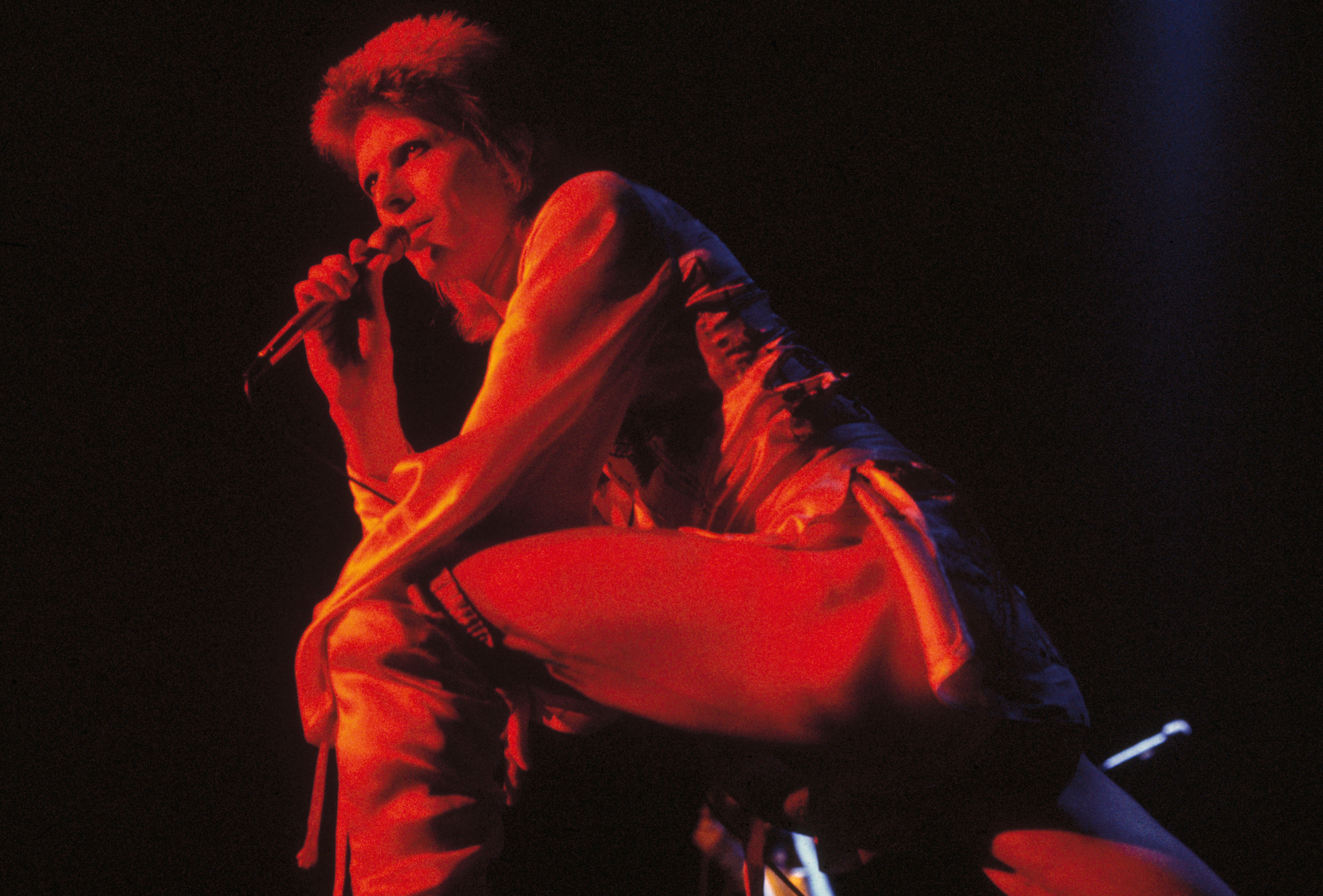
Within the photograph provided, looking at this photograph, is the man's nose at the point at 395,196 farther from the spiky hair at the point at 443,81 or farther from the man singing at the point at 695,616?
the man singing at the point at 695,616

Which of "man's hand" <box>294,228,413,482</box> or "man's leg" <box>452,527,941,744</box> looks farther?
"man's hand" <box>294,228,413,482</box>

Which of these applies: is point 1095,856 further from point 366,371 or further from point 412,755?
point 366,371

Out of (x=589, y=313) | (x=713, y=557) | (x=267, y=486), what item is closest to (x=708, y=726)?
(x=713, y=557)

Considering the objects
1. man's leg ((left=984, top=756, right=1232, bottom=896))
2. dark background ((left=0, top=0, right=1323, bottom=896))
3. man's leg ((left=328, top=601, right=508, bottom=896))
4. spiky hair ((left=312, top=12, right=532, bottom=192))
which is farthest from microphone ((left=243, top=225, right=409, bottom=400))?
man's leg ((left=984, top=756, right=1232, bottom=896))

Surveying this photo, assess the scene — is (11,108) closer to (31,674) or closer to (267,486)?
(267,486)

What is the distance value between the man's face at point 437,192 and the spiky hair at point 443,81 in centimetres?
2

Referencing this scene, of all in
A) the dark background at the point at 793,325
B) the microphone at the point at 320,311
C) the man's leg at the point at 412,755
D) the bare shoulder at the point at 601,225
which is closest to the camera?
the man's leg at the point at 412,755

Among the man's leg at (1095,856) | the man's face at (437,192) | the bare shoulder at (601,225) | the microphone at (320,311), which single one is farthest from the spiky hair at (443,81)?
the man's leg at (1095,856)

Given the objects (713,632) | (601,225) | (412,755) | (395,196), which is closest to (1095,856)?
(713,632)

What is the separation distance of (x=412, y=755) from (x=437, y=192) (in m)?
0.76

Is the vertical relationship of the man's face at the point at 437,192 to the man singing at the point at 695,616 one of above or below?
above

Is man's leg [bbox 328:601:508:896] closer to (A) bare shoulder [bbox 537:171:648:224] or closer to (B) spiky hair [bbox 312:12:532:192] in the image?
(A) bare shoulder [bbox 537:171:648:224]

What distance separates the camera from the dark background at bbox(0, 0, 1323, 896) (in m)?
1.42

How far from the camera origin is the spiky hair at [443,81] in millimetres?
1135
